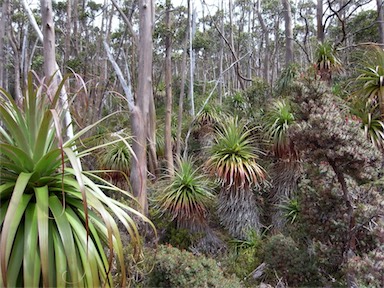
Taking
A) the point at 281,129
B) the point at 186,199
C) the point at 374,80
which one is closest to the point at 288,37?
the point at 281,129

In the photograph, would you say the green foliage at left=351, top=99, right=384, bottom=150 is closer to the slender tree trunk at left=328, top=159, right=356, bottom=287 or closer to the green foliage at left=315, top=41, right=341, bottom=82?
the slender tree trunk at left=328, top=159, right=356, bottom=287

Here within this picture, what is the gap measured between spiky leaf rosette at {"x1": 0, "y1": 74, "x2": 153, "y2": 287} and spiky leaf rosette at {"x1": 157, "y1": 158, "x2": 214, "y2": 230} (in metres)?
4.56

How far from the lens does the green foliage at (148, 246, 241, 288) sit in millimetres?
4277

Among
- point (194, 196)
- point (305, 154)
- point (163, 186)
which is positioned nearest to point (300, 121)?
point (305, 154)

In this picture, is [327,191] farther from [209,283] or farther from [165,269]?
[165,269]

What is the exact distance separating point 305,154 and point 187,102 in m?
11.7

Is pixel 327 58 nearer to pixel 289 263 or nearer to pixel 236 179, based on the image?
pixel 236 179

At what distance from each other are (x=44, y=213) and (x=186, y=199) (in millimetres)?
4925

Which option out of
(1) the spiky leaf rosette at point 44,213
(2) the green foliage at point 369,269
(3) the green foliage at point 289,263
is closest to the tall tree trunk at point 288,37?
(3) the green foliage at point 289,263

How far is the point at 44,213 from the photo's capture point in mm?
1764

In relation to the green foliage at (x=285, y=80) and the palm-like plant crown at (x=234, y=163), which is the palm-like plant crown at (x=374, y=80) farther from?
the green foliage at (x=285, y=80)

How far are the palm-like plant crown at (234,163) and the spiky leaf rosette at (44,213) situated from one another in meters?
4.83

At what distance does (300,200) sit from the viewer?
483 cm

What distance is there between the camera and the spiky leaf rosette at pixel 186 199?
664 cm
